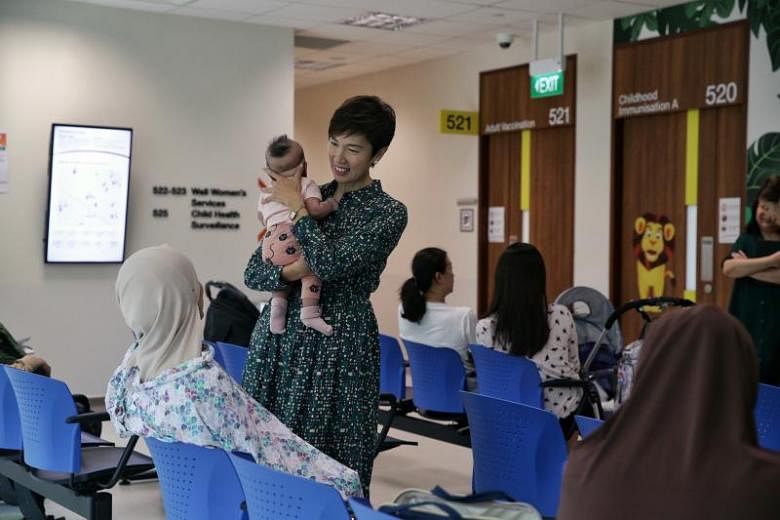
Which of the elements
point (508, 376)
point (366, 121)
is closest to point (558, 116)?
point (508, 376)

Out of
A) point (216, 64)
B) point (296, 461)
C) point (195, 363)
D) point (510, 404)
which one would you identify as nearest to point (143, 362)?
point (195, 363)

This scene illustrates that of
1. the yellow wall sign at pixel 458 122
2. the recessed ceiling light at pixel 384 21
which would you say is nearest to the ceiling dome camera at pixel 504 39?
the recessed ceiling light at pixel 384 21

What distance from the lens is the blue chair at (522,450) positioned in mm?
3295

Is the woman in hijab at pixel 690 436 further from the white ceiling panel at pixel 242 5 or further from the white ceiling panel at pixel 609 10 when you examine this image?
the white ceiling panel at pixel 242 5

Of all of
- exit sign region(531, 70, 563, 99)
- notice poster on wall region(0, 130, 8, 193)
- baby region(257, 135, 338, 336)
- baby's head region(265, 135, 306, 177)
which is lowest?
baby region(257, 135, 338, 336)

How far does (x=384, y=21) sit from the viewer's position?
885 centimetres

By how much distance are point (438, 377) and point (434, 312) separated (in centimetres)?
40

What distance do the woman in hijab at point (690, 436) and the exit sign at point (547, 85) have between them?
6938mm

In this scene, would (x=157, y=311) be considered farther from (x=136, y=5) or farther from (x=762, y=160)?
(x=136, y=5)

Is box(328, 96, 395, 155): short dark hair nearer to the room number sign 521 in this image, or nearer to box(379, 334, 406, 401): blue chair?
box(379, 334, 406, 401): blue chair

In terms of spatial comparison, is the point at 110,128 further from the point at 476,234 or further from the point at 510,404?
the point at 510,404

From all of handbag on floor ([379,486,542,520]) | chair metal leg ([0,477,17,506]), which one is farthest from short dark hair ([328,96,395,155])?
chair metal leg ([0,477,17,506])

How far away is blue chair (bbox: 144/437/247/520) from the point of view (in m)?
2.86

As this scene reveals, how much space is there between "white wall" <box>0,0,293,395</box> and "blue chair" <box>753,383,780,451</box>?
600 centimetres
